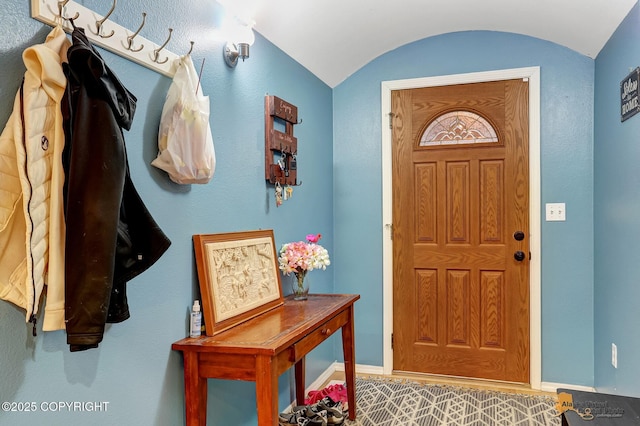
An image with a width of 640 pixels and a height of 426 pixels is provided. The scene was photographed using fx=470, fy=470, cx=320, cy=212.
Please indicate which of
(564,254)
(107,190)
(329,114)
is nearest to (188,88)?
(107,190)

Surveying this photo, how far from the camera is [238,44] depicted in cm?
218

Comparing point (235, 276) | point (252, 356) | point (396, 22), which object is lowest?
point (252, 356)

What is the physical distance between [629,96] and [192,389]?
239 cm

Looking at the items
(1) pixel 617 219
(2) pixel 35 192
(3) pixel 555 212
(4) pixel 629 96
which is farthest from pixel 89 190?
(3) pixel 555 212

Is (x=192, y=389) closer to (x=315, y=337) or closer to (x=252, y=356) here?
(x=252, y=356)

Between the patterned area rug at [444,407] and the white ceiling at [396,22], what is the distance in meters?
2.19

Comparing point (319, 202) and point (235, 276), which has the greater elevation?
point (319, 202)

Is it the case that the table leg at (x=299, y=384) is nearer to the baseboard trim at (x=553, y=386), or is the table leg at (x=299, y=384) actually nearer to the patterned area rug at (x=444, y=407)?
the patterned area rug at (x=444, y=407)

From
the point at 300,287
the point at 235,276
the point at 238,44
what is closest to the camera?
the point at 235,276

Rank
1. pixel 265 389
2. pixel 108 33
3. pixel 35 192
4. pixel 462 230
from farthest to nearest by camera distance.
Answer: pixel 462 230, pixel 265 389, pixel 108 33, pixel 35 192

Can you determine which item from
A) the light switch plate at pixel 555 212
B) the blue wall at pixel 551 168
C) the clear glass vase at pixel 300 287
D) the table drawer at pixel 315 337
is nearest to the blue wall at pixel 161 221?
the clear glass vase at pixel 300 287

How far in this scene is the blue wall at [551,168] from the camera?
3.04 meters

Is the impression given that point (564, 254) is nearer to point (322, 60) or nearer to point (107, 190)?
point (322, 60)

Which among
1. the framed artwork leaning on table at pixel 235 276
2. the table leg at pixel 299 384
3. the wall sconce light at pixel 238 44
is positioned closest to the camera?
the framed artwork leaning on table at pixel 235 276
